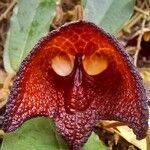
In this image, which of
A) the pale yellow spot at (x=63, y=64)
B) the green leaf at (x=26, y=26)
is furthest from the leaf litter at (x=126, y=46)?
the pale yellow spot at (x=63, y=64)

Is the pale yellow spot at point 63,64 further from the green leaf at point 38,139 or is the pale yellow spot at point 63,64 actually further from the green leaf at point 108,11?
the green leaf at point 108,11

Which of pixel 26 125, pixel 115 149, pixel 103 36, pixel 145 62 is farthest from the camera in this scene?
pixel 145 62

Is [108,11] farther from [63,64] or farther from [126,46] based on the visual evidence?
[63,64]

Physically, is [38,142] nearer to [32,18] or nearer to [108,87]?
[108,87]

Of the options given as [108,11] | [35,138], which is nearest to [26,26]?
[108,11]

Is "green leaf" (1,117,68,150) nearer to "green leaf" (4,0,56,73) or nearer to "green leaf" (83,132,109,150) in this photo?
"green leaf" (83,132,109,150)

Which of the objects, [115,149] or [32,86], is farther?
[115,149]

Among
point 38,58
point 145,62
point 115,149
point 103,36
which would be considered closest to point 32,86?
point 38,58
